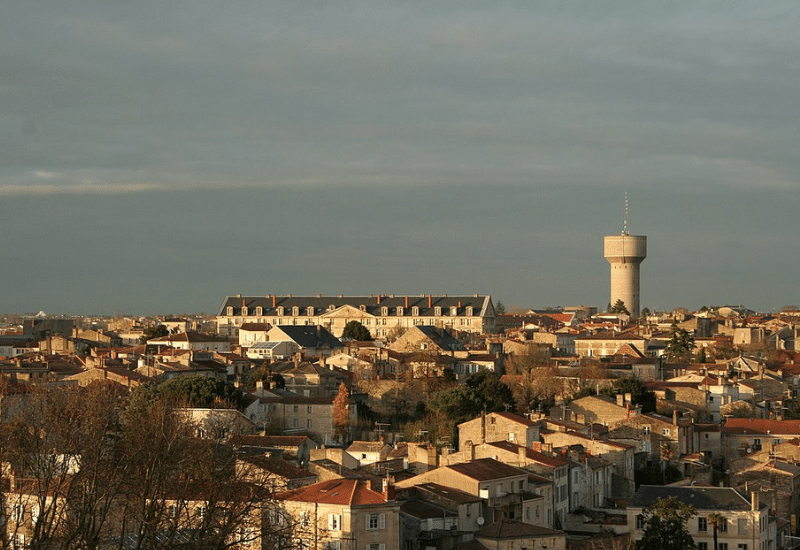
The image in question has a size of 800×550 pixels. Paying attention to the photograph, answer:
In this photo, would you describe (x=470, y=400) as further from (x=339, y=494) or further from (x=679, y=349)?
(x=679, y=349)

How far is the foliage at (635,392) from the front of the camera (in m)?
60.9

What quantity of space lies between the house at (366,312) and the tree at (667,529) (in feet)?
288

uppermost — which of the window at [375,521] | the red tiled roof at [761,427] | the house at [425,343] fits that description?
the house at [425,343]

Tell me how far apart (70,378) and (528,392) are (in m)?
20.9

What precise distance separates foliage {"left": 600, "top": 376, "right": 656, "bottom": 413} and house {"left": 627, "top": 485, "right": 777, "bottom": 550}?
19049mm

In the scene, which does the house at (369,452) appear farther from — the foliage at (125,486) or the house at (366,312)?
the house at (366,312)

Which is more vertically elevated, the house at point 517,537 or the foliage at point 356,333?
the foliage at point 356,333

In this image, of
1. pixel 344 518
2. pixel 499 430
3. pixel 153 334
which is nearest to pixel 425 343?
pixel 153 334

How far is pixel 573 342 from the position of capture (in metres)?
101

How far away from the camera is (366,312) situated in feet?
432

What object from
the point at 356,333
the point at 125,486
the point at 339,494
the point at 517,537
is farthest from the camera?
the point at 356,333

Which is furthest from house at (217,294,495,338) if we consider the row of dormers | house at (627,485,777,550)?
house at (627,485,777,550)

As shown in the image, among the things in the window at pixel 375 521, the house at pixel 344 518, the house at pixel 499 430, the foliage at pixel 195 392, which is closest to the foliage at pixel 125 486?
the house at pixel 344 518

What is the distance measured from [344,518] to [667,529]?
9451 mm
